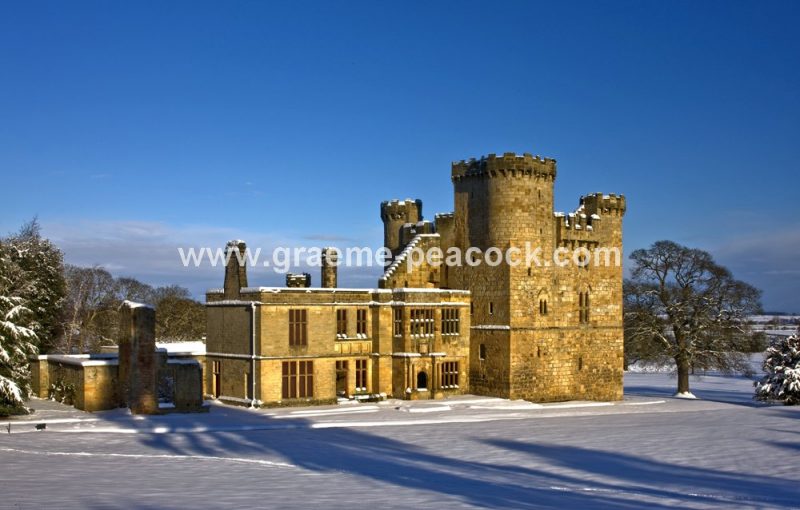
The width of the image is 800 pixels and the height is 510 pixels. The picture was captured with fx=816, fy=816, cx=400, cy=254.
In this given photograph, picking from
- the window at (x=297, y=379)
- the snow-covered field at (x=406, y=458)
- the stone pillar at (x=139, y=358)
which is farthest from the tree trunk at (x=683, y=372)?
the stone pillar at (x=139, y=358)

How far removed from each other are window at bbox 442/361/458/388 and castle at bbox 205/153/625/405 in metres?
0.06

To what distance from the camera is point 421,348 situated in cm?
3975

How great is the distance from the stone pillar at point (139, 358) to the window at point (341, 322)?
899 cm

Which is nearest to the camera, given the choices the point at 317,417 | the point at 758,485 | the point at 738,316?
the point at 758,485

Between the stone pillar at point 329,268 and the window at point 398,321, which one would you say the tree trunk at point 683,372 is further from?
the stone pillar at point 329,268

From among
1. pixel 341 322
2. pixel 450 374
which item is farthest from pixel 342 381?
pixel 450 374

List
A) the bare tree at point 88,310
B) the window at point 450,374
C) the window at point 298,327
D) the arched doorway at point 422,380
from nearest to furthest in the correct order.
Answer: the window at point 298,327
the arched doorway at point 422,380
the window at point 450,374
the bare tree at point 88,310

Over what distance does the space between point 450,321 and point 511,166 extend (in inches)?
328

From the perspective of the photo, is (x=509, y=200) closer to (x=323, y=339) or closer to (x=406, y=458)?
(x=323, y=339)

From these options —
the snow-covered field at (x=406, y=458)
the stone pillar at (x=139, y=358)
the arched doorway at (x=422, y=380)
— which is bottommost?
the snow-covered field at (x=406, y=458)

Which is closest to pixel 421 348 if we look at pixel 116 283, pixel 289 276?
pixel 289 276

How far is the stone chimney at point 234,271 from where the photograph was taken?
38375 millimetres

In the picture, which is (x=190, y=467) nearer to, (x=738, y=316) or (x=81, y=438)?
(x=81, y=438)

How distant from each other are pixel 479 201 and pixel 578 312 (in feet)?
26.8
